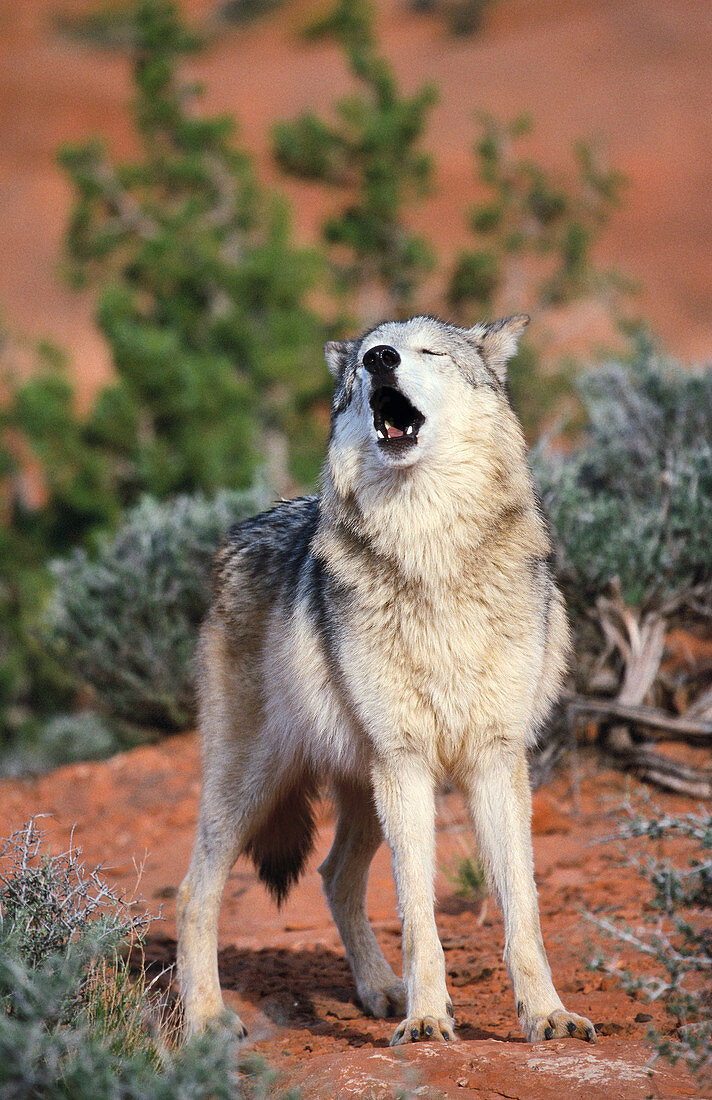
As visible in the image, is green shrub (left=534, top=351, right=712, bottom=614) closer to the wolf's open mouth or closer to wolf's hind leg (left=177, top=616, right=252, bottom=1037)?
wolf's hind leg (left=177, top=616, right=252, bottom=1037)

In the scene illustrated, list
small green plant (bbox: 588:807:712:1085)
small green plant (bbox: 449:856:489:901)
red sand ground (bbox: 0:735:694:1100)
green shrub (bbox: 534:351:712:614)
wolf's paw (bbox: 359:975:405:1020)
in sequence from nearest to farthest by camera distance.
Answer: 1. small green plant (bbox: 588:807:712:1085)
2. red sand ground (bbox: 0:735:694:1100)
3. wolf's paw (bbox: 359:975:405:1020)
4. small green plant (bbox: 449:856:489:901)
5. green shrub (bbox: 534:351:712:614)

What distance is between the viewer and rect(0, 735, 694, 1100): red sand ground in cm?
272

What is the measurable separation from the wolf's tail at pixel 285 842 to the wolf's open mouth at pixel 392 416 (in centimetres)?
154

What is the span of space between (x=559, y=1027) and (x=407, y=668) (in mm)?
1139

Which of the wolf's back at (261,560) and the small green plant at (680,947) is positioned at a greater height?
the wolf's back at (261,560)

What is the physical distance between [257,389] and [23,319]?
68.0ft

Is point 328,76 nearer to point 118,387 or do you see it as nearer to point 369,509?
point 118,387

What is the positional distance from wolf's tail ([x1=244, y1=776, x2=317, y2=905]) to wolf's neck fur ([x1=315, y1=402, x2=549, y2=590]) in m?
1.21

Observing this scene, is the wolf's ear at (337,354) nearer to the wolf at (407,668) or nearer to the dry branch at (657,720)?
the wolf at (407,668)

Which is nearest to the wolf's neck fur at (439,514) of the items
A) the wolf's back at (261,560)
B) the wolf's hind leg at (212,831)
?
the wolf's back at (261,560)

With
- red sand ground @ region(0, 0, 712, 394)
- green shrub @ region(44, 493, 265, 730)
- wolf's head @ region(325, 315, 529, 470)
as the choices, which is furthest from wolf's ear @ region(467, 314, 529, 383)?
red sand ground @ region(0, 0, 712, 394)

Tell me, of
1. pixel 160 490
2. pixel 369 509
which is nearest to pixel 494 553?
pixel 369 509

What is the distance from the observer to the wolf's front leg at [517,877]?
3.07 metres

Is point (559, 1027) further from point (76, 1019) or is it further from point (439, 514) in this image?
point (439, 514)
